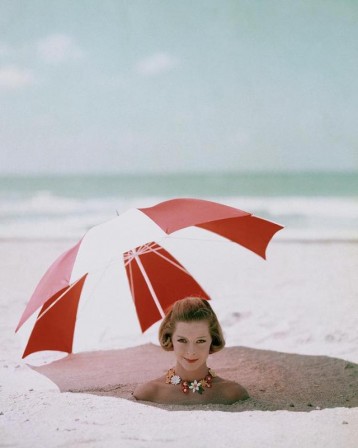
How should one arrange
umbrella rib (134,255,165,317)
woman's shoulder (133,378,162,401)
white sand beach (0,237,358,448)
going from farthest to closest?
umbrella rib (134,255,165,317) → woman's shoulder (133,378,162,401) → white sand beach (0,237,358,448)

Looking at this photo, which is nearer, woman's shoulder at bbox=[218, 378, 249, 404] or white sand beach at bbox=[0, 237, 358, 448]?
white sand beach at bbox=[0, 237, 358, 448]

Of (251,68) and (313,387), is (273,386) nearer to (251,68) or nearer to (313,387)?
(313,387)

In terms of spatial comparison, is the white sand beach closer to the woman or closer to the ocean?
the woman

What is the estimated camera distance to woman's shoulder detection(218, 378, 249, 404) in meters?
2.95

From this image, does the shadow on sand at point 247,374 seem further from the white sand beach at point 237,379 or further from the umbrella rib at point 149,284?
the umbrella rib at point 149,284

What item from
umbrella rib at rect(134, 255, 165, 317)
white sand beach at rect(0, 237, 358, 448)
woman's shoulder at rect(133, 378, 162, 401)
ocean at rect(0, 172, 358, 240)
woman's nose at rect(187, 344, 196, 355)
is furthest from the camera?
ocean at rect(0, 172, 358, 240)

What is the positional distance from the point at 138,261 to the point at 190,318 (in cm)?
105

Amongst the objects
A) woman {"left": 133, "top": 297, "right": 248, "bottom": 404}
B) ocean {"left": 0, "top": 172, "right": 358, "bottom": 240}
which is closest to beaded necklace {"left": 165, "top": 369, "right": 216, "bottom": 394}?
woman {"left": 133, "top": 297, "right": 248, "bottom": 404}

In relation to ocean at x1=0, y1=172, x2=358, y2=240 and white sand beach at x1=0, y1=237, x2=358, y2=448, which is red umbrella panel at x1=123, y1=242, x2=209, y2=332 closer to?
white sand beach at x1=0, y1=237, x2=358, y2=448

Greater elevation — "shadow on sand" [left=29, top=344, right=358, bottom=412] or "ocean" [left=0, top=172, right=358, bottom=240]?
"ocean" [left=0, top=172, right=358, bottom=240]

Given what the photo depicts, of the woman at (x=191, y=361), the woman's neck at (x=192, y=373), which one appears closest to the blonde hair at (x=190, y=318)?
the woman at (x=191, y=361)

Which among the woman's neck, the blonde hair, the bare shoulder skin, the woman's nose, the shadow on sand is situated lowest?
the shadow on sand

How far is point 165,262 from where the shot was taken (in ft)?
12.7

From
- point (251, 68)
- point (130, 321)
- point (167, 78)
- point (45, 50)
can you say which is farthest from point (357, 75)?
point (130, 321)
